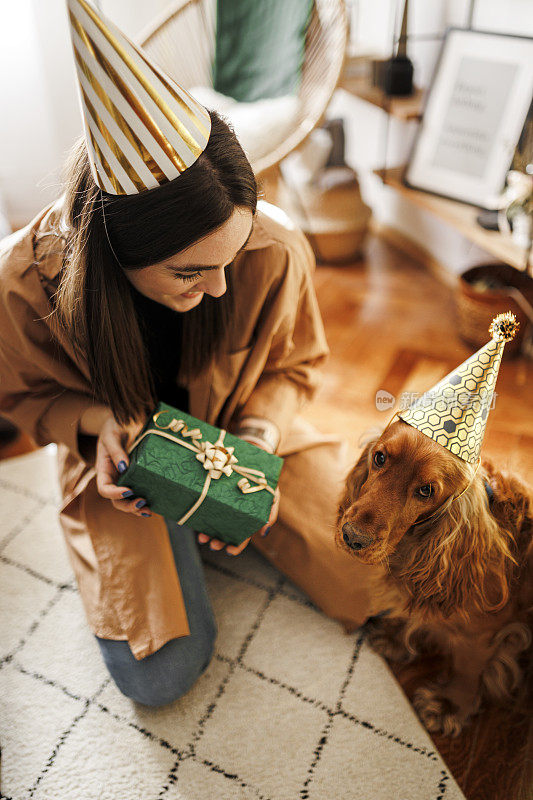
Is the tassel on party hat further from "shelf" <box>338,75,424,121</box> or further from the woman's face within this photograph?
"shelf" <box>338,75,424,121</box>

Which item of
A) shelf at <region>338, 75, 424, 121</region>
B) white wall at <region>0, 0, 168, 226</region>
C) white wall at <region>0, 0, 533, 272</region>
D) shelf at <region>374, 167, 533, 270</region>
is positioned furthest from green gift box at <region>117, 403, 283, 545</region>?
white wall at <region>0, 0, 168, 226</region>

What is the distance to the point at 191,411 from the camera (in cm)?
129

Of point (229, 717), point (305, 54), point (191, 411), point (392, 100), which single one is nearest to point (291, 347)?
point (191, 411)

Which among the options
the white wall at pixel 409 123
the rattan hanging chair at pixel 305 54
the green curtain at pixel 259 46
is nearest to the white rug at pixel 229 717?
the rattan hanging chair at pixel 305 54

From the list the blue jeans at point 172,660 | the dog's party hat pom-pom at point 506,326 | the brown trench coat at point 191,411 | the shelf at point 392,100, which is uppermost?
the dog's party hat pom-pom at point 506,326

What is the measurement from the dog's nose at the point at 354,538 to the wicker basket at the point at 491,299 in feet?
4.11

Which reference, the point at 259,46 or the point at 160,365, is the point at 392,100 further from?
the point at 160,365

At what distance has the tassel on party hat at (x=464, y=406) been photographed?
72cm

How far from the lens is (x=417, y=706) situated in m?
1.23

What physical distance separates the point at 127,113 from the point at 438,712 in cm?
118

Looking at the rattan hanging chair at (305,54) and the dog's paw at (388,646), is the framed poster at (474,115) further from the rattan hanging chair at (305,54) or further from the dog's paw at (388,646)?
the dog's paw at (388,646)

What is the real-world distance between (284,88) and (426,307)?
947mm

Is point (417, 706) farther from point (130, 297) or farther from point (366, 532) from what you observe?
point (130, 297)

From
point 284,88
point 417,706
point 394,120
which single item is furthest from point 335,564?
point 394,120
